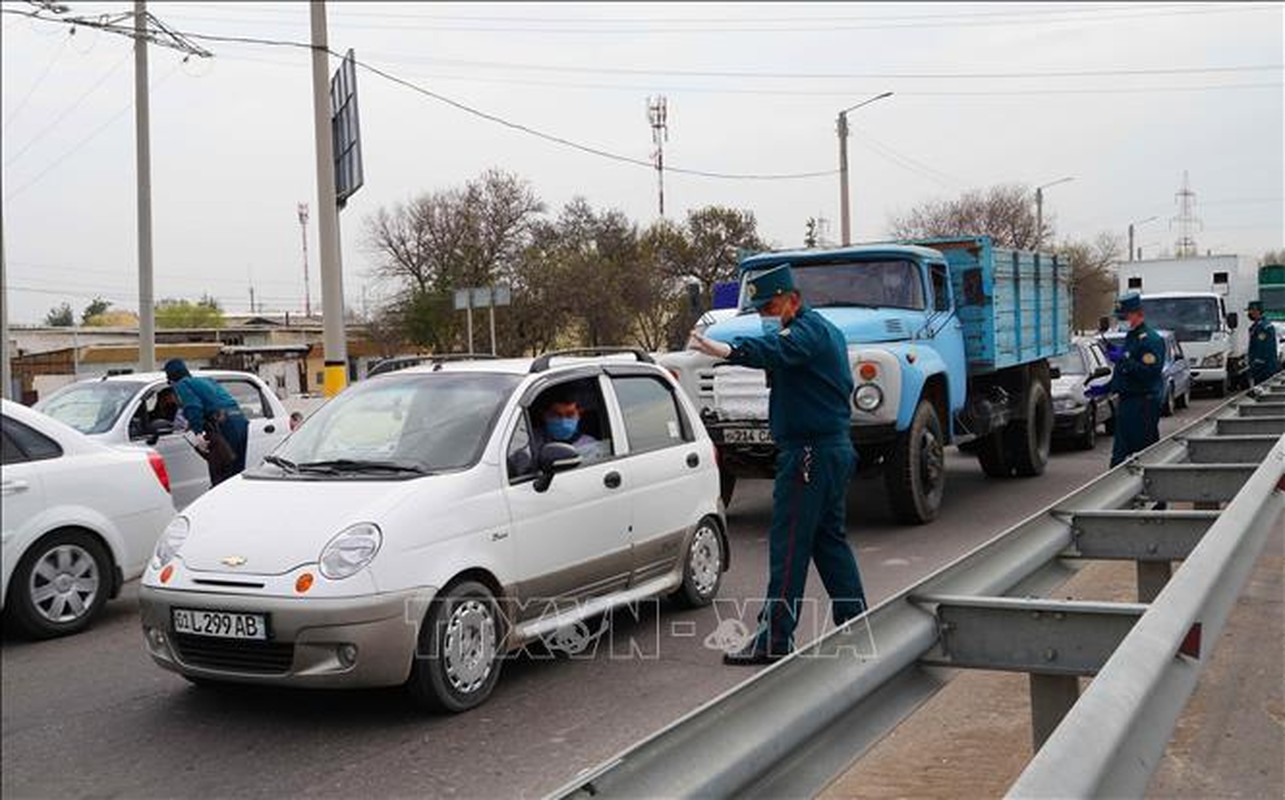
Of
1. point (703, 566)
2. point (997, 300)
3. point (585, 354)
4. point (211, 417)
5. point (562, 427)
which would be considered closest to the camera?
point (562, 427)

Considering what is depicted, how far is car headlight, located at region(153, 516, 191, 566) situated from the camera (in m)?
5.12

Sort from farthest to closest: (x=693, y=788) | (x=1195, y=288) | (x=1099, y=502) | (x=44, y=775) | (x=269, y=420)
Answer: (x=1195, y=288) < (x=269, y=420) < (x=1099, y=502) < (x=693, y=788) < (x=44, y=775)

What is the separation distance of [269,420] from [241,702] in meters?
6.52

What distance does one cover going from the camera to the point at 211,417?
Result: 959 centimetres

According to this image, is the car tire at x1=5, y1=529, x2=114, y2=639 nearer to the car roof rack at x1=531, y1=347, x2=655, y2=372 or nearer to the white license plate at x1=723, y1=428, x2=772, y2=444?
the car roof rack at x1=531, y1=347, x2=655, y2=372

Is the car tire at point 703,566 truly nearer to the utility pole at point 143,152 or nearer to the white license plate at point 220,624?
the white license plate at point 220,624

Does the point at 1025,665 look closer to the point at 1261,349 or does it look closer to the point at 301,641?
the point at 301,641

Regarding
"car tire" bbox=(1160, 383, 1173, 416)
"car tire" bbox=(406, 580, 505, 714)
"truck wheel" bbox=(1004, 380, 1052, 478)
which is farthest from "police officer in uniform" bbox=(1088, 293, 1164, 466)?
"car tire" bbox=(1160, 383, 1173, 416)

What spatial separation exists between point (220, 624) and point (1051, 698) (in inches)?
129

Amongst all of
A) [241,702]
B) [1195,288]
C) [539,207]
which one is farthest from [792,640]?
[539,207]

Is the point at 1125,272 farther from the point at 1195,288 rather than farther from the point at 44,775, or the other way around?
the point at 44,775

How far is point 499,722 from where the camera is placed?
17.2ft

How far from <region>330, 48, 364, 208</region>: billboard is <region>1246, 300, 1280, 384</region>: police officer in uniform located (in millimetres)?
13899

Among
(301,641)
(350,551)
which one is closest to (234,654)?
(301,641)
